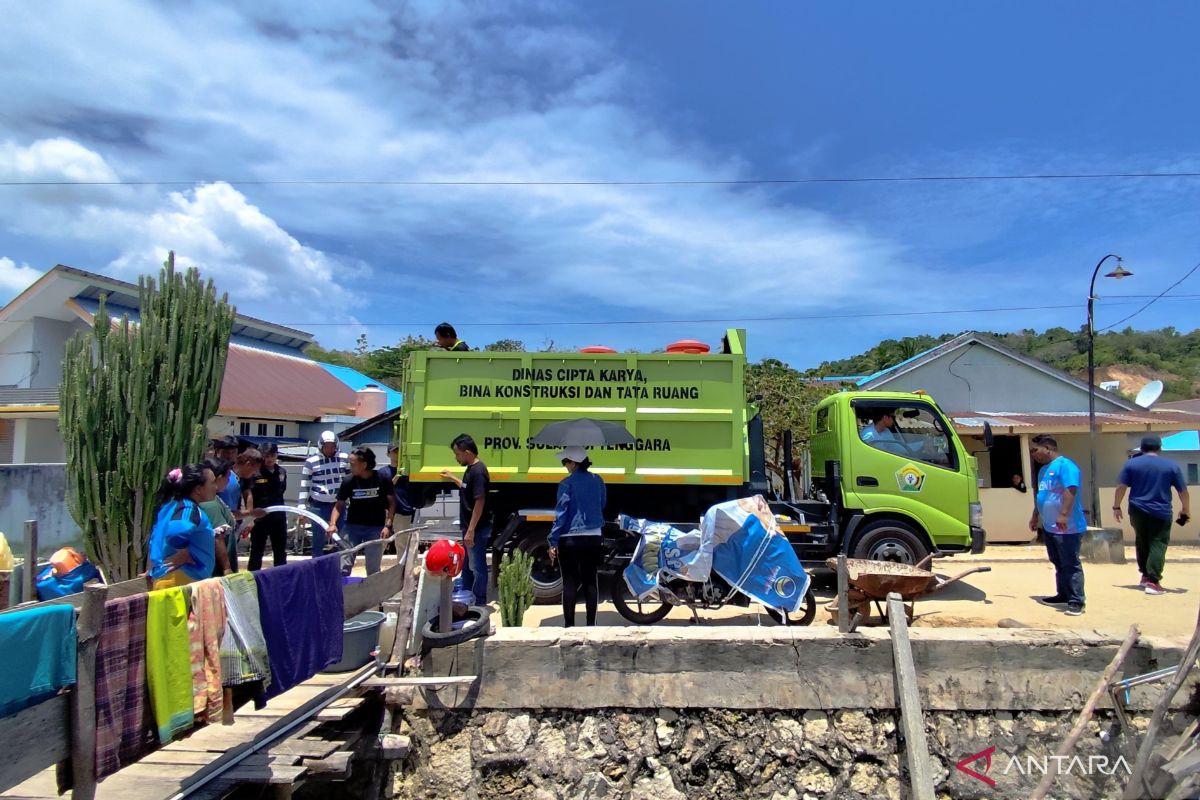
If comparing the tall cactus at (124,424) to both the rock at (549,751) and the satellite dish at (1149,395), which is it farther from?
the satellite dish at (1149,395)

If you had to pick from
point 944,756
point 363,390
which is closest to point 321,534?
point 944,756

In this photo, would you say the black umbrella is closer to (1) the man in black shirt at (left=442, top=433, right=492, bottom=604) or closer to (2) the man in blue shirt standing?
(1) the man in black shirt at (left=442, top=433, right=492, bottom=604)

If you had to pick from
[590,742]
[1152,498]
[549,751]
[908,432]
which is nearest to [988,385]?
[1152,498]

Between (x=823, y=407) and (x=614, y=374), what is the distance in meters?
2.81

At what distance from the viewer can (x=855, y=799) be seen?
465 centimetres

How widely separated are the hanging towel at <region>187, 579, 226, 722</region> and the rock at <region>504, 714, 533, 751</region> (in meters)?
1.95

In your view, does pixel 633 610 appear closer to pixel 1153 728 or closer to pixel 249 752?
pixel 249 752

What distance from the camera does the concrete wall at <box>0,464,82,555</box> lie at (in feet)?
30.6

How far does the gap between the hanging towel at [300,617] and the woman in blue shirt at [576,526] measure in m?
1.84

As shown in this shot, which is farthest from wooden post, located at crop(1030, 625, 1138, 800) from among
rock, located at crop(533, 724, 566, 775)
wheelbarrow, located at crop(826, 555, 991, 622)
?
rock, located at crop(533, 724, 566, 775)

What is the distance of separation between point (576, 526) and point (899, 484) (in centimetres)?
397

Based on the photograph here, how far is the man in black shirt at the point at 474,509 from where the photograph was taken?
6117 millimetres

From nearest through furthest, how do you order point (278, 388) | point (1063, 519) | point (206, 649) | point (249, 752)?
point (206, 649), point (249, 752), point (1063, 519), point (278, 388)

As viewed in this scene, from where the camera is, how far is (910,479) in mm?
7648
